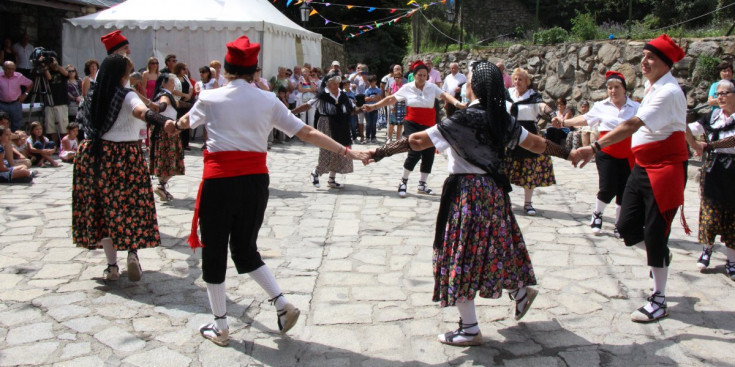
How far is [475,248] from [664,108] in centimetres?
171

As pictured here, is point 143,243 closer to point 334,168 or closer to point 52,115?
point 334,168

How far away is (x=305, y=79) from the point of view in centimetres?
1602

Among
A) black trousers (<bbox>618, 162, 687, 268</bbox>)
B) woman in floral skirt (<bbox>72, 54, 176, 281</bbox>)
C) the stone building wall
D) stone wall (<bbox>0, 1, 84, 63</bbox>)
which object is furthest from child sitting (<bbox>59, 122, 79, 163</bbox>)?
the stone building wall

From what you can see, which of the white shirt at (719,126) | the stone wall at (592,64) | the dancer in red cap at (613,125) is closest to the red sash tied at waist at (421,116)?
the dancer in red cap at (613,125)

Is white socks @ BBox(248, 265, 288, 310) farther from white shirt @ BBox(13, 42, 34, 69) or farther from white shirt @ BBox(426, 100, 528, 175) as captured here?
white shirt @ BBox(13, 42, 34, 69)

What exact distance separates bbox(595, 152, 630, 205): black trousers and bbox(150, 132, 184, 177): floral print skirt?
507 centimetres

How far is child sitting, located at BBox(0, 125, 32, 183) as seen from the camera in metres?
9.14

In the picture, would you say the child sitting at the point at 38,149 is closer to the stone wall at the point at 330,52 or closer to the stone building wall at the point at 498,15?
the stone wall at the point at 330,52

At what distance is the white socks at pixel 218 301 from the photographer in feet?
13.0

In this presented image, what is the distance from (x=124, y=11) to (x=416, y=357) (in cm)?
1340

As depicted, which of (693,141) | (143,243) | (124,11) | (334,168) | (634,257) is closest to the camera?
(143,243)

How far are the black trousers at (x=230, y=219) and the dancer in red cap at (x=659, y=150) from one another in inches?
88.8

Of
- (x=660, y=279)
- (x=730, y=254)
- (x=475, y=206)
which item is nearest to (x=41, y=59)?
(x=475, y=206)

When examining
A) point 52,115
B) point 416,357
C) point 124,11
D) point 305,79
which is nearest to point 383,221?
point 416,357
